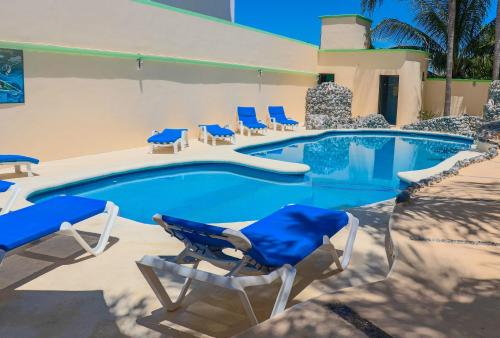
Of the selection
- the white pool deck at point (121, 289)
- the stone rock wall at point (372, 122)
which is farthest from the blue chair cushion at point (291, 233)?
the stone rock wall at point (372, 122)

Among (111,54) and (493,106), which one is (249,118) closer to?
(111,54)

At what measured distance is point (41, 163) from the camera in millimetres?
8938

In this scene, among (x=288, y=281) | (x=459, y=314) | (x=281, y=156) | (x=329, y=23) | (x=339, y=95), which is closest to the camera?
(x=459, y=314)

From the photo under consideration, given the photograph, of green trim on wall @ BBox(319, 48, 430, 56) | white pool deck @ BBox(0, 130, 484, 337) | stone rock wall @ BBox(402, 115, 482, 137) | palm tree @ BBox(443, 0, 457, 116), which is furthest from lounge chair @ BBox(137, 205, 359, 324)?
green trim on wall @ BBox(319, 48, 430, 56)

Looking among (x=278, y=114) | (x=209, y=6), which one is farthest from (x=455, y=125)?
(x=209, y=6)

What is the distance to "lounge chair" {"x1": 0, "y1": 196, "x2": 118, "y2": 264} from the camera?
335 centimetres

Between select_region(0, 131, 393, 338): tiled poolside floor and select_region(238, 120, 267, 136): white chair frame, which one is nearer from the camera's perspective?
select_region(0, 131, 393, 338): tiled poolside floor

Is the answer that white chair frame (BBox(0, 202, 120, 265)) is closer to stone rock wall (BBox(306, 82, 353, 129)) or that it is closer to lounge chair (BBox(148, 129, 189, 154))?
lounge chair (BBox(148, 129, 189, 154))

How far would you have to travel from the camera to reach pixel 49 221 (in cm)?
373

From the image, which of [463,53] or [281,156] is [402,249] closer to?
[281,156]

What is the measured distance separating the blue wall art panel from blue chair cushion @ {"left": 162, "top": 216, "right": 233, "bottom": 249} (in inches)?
263

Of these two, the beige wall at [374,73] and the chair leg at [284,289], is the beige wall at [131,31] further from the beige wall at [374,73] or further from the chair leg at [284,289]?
the chair leg at [284,289]

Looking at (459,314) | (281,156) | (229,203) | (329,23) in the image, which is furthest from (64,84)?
(329,23)

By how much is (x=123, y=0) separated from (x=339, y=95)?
1039 cm
